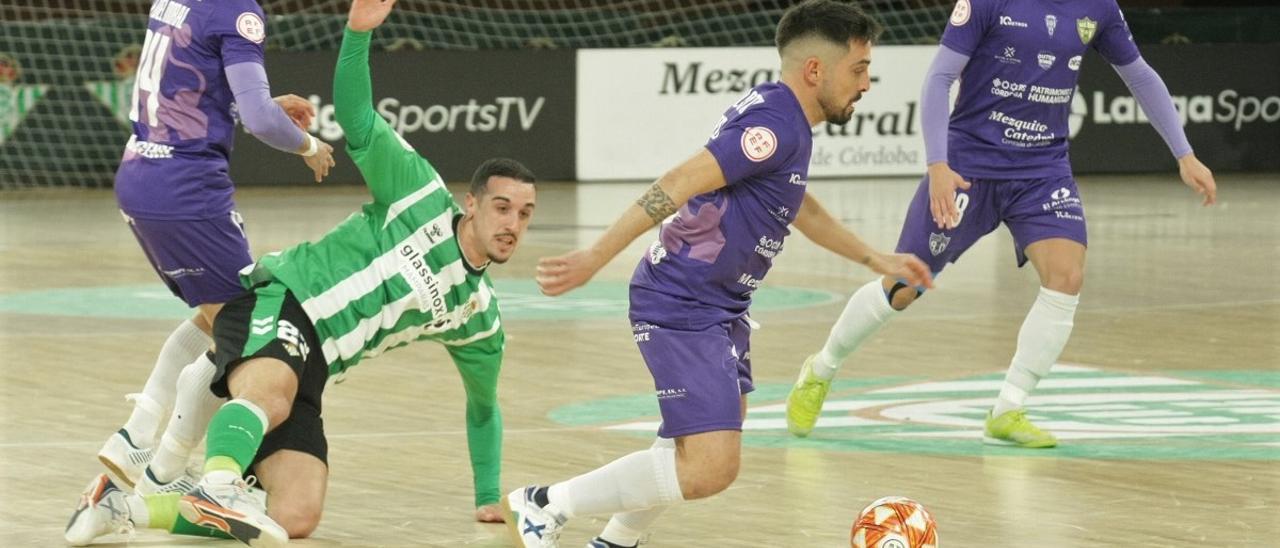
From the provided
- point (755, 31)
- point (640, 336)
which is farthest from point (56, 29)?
point (640, 336)

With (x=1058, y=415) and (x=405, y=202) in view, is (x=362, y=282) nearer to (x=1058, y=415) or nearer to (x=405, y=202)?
(x=405, y=202)

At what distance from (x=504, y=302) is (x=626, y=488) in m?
6.74

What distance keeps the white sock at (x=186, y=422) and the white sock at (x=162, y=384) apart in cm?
34

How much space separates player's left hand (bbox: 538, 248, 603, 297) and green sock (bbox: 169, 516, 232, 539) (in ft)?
4.60

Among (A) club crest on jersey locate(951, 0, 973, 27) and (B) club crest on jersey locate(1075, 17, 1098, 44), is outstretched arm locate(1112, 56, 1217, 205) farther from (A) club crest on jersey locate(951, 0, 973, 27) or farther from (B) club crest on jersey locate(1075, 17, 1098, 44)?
(A) club crest on jersey locate(951, 0, 973, 27)

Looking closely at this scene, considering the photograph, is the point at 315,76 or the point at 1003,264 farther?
the point at 315,76

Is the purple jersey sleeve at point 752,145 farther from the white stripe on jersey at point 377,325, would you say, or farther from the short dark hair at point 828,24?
the white stripe on jersey at point 377,325

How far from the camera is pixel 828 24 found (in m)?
5.64

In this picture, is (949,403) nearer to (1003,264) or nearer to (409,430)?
(409,430)

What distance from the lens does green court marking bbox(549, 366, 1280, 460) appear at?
25.1ft

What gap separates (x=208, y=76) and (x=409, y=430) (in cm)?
189

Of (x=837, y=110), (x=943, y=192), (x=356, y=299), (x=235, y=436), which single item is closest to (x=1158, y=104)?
(x=943, y=192)

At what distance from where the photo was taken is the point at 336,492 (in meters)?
6.69

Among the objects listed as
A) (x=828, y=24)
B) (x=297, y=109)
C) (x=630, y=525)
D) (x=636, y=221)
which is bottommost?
(x=630, y=525)
